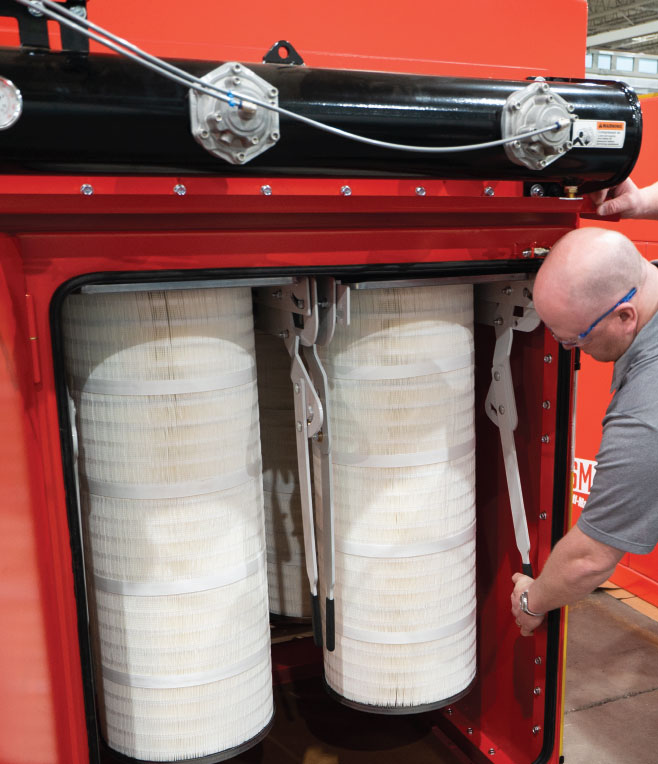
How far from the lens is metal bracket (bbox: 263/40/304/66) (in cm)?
144

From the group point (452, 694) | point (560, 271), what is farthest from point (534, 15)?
point (452, 694)

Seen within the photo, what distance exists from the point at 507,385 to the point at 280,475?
623 mm

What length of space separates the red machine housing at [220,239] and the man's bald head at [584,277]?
0.40ft

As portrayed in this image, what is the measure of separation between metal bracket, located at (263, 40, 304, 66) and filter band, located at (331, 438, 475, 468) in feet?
2.62

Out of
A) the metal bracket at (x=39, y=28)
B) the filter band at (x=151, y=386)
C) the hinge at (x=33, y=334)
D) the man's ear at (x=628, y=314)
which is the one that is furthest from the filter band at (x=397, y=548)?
the metal bracket at (x=39, y=28)

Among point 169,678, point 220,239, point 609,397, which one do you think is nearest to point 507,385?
point 220,239

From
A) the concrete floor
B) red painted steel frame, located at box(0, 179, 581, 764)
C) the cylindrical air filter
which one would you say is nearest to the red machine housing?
red painted steel frame, located at box(0, 179, 581, 764)

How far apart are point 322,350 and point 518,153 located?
572 millimetres

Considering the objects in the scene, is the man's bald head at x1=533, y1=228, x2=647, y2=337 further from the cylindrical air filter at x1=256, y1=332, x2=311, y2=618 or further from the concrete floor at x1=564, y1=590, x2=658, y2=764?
the concrete floor at x1=564, y1=590, x2=658, y2=764

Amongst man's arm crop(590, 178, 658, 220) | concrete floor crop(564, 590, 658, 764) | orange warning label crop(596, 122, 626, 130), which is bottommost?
concrete floor crop(564, 590, 658, 764)

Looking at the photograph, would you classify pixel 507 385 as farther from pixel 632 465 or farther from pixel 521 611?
pixel 521 611

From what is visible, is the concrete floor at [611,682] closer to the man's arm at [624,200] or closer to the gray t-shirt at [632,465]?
the gray t-shirt at [632,465]

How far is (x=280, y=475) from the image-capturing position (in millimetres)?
2043

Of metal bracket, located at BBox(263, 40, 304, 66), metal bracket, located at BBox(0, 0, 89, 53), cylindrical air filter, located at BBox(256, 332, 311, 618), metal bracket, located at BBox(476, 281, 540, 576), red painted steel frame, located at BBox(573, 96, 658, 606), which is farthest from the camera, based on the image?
red painted steel frame, located at BBox(573, 96, 658, 606)
